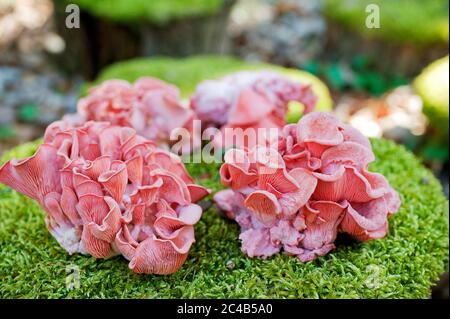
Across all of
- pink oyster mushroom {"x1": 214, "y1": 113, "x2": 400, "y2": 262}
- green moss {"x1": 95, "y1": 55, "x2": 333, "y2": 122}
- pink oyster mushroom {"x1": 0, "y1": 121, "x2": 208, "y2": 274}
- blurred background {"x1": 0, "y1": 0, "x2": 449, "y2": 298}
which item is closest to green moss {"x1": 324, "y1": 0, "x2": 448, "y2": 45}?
blurred background {"x1": 0, "y1": 0, "x2": 449, "y2": 298}

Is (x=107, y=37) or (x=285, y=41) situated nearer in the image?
(x=107, y=37)

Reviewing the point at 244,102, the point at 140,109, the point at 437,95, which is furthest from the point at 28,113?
the point at 437,95

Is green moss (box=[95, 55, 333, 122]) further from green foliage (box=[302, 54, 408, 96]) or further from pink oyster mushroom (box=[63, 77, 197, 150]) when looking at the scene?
green foliage (box=[302, 54, 408, 96])

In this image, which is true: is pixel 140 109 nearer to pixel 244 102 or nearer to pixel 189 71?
pixel 244 102

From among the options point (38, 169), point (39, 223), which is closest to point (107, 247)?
point (38, 169)
